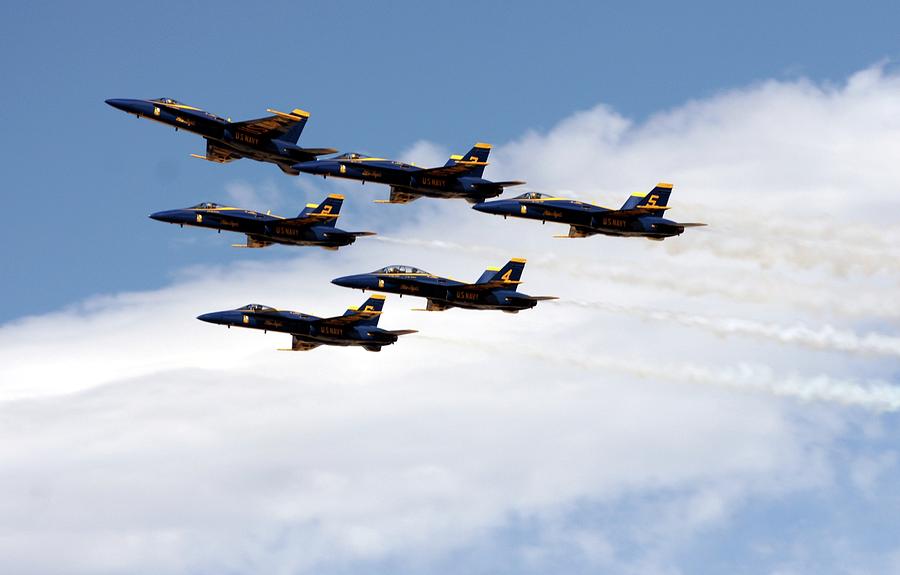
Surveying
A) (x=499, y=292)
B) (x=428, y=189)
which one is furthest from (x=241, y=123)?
(x=499, y=292)

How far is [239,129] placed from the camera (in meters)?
125

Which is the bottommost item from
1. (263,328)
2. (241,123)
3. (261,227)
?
(263,328)

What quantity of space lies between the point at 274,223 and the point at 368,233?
28.0 ft

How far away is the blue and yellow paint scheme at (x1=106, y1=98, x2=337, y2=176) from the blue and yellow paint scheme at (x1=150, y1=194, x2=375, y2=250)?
4.75m

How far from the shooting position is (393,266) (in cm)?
12569

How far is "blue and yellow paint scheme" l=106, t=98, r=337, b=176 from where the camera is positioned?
125m

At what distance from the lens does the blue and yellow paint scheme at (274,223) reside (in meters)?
125

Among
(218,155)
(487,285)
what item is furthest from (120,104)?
(487,285)

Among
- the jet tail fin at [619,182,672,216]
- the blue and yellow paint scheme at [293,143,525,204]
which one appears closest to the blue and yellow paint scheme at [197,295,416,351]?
the blue and yellow paint scheme at [293,143,525,204]

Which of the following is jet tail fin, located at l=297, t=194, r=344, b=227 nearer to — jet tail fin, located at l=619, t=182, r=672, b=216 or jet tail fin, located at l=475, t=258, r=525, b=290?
jet tail fin, located at l=475, t=258, r=525, b=290

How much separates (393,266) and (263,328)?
42.2 ft

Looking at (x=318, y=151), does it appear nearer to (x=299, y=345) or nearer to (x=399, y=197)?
(x=399, y=197)

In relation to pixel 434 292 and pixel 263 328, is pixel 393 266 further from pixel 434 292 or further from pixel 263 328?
pixel 263 328

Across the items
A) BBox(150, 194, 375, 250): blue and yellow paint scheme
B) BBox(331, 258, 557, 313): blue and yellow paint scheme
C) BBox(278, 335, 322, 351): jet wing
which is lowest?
BBox(278, 335, 322, 351): jet wing
